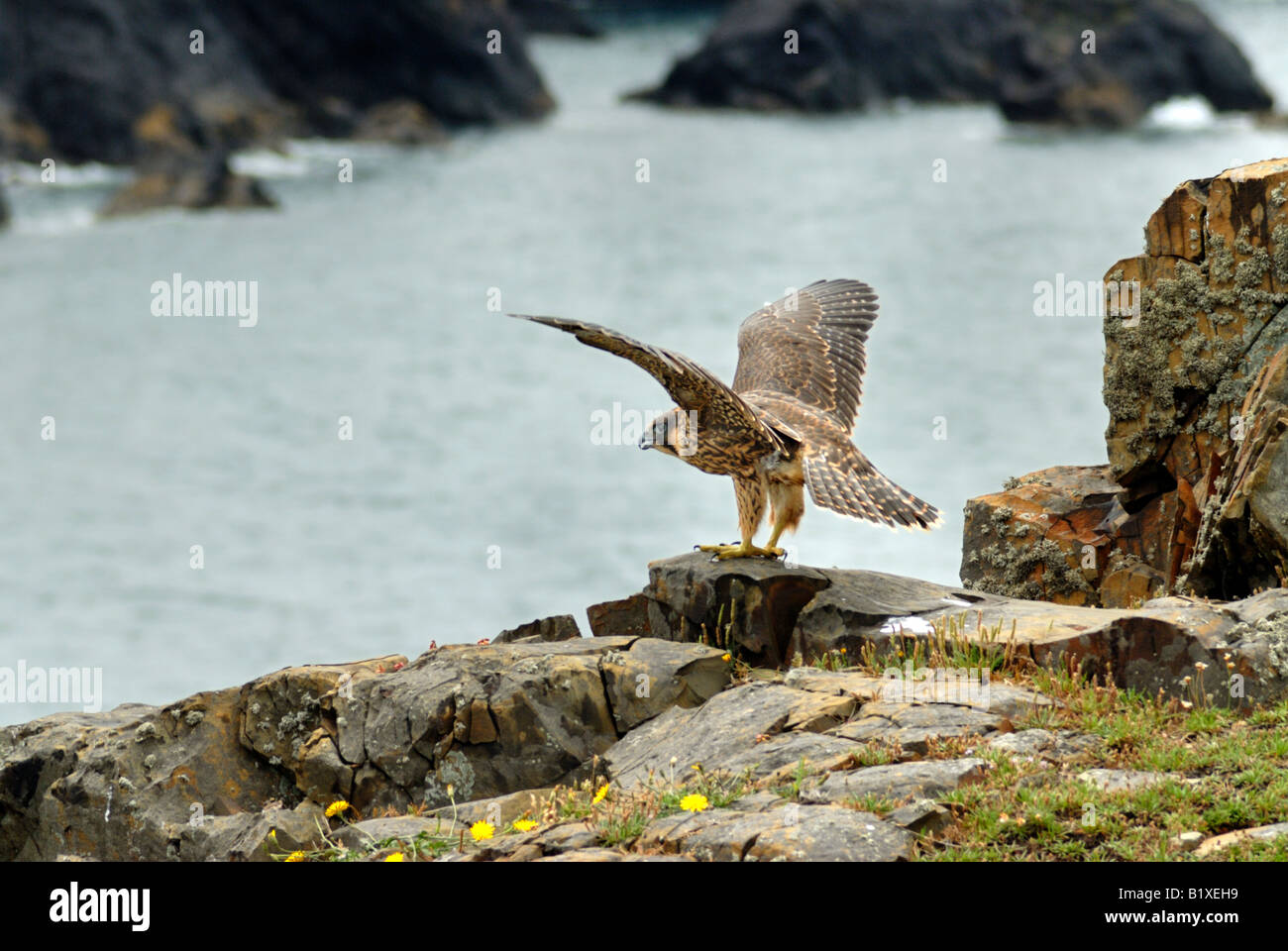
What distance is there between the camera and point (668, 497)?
30.7 meters

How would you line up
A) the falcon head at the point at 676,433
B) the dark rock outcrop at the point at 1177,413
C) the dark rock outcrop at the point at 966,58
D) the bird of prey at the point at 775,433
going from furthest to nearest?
the dark rock outcrop at the point at 966,58, the falcon head at the point at 676,433, the dark rock outcrop at the point at 1177,413, the bird of prey at the point at 775,433

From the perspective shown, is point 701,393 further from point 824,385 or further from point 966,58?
point 966,58

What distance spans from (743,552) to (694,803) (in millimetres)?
3086

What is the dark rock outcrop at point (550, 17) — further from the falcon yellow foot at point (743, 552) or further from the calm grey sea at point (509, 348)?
the falcon yellow foot at point (743, 552)

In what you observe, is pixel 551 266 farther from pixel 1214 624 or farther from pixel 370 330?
pixel 1214 624

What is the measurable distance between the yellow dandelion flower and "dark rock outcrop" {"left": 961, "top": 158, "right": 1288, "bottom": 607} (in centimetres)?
391

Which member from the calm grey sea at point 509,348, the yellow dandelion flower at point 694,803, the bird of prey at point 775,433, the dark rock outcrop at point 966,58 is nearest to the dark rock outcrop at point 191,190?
the calm grey sea at point 509,348

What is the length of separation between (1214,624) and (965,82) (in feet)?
197

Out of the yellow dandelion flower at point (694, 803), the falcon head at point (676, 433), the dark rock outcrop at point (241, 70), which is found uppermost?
the dark rock outcrop at point (241, 70)

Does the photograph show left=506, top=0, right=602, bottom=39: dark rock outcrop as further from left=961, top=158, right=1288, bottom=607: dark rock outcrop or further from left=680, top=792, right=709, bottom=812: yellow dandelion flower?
left=680, top=792, right=709, bottom=812: yellow dandelion flower

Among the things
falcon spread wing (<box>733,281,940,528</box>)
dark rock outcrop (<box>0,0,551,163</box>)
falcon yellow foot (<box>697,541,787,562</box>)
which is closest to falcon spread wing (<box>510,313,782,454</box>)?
falcon spread wing (<box>733,281,940,528</box>)

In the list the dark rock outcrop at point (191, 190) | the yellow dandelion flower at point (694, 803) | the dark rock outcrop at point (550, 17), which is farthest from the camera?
the dark rock outcrop at point (550, 17)

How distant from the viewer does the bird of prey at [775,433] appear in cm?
825

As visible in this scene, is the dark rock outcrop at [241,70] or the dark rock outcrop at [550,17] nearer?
the dark rock outcrop at [241,70]
